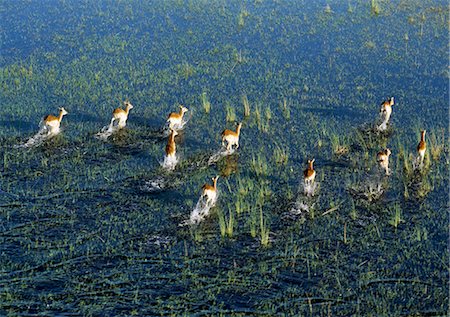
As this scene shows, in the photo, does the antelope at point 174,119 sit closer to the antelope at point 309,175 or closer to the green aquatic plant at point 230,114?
the green aquatic plant at point 230,114

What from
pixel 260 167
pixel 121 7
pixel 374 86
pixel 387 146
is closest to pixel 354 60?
pixel 374 86

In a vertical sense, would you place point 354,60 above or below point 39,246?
above

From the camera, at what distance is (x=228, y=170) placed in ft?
65.8

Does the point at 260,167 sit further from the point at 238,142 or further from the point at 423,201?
the point at 423,201

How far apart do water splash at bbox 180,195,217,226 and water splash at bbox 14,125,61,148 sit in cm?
694

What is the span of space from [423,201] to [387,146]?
151 inches

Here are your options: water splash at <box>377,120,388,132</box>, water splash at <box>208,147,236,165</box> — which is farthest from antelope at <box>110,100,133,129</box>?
water splash at <box>377,120,388,132</box>

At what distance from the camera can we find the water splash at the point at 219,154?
68.1 ft

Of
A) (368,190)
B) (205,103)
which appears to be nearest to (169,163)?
(205,103)

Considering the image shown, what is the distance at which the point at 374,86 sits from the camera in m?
27.0

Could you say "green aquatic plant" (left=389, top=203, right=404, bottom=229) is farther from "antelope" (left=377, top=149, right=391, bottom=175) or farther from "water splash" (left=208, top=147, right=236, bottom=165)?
"water splash" (left=208, top=147, right=236, bottom=165)

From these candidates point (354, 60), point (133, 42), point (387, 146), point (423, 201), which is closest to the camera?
point (423, 201)

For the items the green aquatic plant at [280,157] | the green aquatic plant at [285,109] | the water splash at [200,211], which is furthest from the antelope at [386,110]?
the water splash at [200,211]

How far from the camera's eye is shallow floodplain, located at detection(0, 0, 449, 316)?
14531 millimetres
